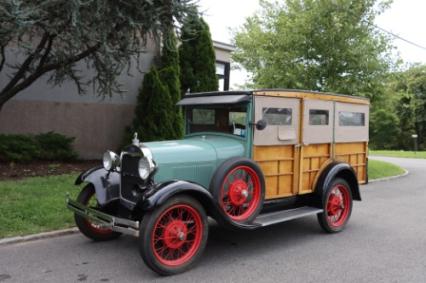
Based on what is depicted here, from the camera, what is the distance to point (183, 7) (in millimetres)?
8773

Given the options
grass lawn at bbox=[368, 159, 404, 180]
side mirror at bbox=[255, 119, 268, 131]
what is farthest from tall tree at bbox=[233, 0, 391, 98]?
side mirror at bbox=[255, 119, 268, 131]

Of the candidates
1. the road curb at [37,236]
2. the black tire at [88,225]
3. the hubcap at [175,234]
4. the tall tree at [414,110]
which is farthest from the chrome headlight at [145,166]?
the tall tree at [414,110]

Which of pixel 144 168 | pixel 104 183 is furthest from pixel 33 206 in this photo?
pixel 144 168

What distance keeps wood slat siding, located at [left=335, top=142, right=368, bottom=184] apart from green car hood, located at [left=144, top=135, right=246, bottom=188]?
192cm

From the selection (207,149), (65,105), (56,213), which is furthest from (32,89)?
(207,149)

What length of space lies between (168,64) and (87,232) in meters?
7.65

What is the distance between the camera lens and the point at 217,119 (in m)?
5.85

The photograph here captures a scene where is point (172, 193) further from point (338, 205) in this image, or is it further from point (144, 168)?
point (338, 205)

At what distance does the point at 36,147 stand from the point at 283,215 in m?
6.84

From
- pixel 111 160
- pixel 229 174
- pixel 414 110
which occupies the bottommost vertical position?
pixel 229 174

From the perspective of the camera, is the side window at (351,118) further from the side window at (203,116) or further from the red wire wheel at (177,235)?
the red wire wheel at (177,235)

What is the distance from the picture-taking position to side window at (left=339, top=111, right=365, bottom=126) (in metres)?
6.48

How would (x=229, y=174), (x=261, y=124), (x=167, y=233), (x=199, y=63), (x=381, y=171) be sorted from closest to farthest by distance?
(x=167, y=233) → (x=229, y=174) → (x=261, y=124) → (x=199, y=63) → (x=381, y=171)

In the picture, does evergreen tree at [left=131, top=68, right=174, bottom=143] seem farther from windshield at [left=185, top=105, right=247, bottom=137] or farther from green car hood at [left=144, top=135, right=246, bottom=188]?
green car hood at [left=144, top=135, right=246, bottom=188]
